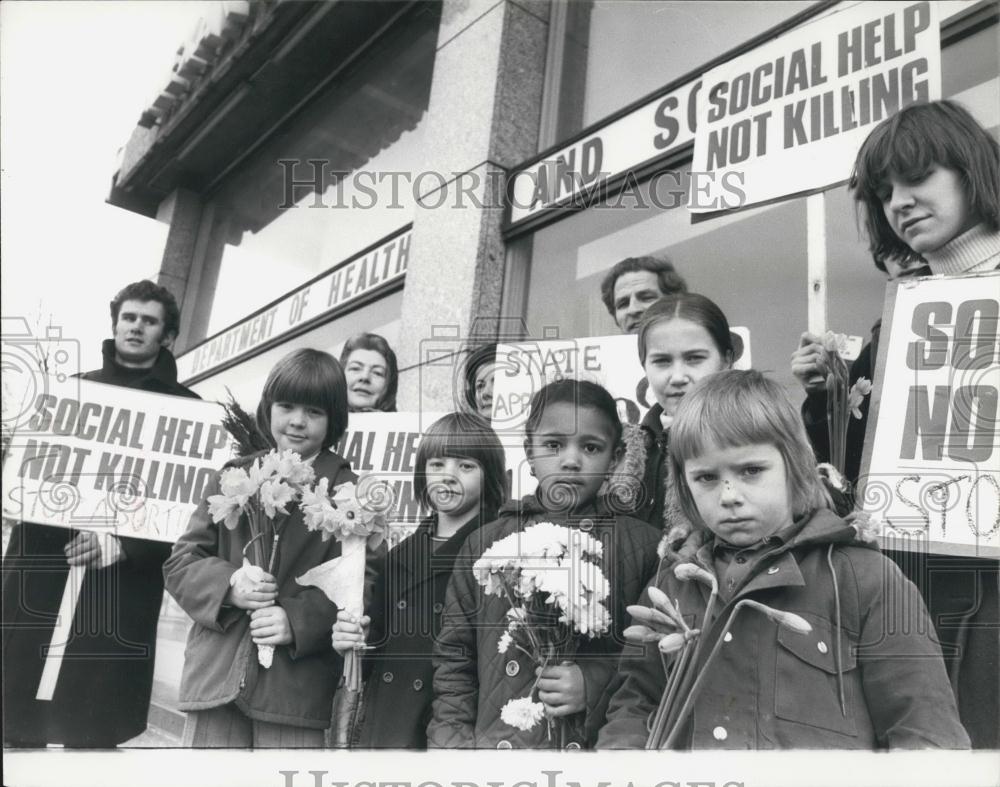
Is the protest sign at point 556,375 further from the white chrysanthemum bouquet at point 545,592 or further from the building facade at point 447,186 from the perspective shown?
the white chrysanthemum bouquet at point 545,592

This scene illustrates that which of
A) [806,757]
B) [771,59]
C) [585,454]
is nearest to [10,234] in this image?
[585,454]

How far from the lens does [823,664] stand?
1995 millimetres

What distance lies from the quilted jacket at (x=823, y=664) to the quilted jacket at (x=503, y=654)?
193 mm

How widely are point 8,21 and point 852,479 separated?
9.96ft

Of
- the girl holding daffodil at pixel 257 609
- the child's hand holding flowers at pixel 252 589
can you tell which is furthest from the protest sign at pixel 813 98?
the child's hand holding flowers at pixel 252 589

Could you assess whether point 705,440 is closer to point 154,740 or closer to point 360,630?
point 360,630

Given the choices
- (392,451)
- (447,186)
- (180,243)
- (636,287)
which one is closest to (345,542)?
(392,451)

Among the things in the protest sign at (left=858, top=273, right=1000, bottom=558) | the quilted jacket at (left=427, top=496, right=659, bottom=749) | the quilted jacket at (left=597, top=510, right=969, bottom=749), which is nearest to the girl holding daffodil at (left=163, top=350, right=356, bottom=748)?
the quilted jacket at (left=427, top=496, right=659, bottom=749)

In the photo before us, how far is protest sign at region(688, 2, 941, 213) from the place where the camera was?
8.76 feet

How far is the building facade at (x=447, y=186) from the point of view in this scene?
2789 millimetres

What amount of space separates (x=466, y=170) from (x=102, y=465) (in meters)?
1.59

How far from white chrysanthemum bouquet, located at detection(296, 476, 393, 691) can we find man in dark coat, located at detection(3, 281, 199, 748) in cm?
60

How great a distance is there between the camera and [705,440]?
212 cm

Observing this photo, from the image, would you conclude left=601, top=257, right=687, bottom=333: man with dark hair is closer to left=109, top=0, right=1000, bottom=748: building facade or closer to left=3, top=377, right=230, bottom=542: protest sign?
left=109, top=0, right=1000, bottom=748: building facade
